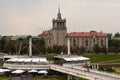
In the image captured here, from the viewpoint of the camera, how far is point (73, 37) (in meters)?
192

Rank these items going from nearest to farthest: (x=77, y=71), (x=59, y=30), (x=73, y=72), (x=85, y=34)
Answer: (x=77, y=71), (x=73, y=72), (x=59, y=30), (x=85, y=34)

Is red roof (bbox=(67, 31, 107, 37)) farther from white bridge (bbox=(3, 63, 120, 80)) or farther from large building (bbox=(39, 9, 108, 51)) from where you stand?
white bridge (bbox=(3, 63, 120, 80))

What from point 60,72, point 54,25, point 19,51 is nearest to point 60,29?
point 54,25

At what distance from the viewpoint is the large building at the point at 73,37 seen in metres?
188

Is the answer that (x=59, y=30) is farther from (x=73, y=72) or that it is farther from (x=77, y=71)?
(x=77, y=71)

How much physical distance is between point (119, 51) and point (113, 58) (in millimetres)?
30585

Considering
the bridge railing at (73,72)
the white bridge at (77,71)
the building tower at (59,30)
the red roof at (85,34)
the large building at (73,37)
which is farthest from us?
the red roof at (85,34)

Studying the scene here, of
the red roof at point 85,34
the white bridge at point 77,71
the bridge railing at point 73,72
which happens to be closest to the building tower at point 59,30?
the red roof at point 85,34

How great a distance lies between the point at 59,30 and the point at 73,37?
903cm

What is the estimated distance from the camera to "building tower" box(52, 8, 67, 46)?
188000mm

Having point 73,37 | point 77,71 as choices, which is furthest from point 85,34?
point 77,71

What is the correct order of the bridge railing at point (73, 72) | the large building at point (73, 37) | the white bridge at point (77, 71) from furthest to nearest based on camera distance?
the large building at point (73, 37)
the bridge railing at point (73, 72)
the white bridge at point (77, 71)

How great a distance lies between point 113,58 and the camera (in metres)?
146

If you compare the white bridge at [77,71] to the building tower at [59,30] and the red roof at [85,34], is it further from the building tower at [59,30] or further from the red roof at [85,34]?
the red roof at [85,34]
